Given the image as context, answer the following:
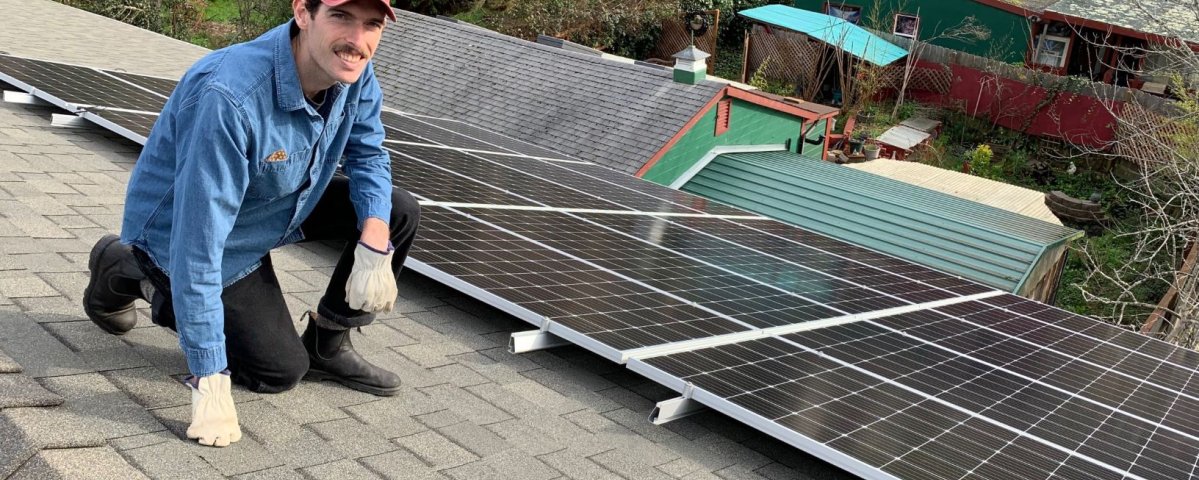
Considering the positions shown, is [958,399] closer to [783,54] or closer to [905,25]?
[783,54]

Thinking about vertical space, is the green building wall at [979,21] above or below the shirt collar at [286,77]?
below

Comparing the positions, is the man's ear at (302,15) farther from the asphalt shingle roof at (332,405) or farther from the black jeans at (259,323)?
the asphalt shingle roof at (332,405)

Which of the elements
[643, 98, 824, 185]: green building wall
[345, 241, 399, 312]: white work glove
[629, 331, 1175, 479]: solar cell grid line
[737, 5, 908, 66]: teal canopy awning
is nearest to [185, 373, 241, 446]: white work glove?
[345, 241, 399, 312]: white work glove

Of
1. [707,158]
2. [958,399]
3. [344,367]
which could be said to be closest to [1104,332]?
[958,399]

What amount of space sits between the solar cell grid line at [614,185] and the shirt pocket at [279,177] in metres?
6.71

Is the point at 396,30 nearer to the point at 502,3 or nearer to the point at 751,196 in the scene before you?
the point at 751,196

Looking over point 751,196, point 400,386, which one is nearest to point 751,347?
point 400,386

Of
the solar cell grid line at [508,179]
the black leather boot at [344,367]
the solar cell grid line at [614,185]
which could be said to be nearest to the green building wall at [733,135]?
the solar cell grid line at [614,185]

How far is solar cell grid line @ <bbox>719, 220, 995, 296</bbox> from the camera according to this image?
9734 mm

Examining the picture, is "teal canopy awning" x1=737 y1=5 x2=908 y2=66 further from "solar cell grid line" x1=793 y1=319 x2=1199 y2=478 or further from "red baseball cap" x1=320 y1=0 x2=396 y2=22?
"red baseball cap" x1=320 y1=0 x2=396 y2=22

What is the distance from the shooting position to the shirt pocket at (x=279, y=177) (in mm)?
4031

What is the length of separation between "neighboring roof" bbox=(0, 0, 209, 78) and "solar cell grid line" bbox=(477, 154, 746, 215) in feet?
22.4

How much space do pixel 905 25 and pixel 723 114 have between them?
87.9 ft

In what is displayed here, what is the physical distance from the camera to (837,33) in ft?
127
